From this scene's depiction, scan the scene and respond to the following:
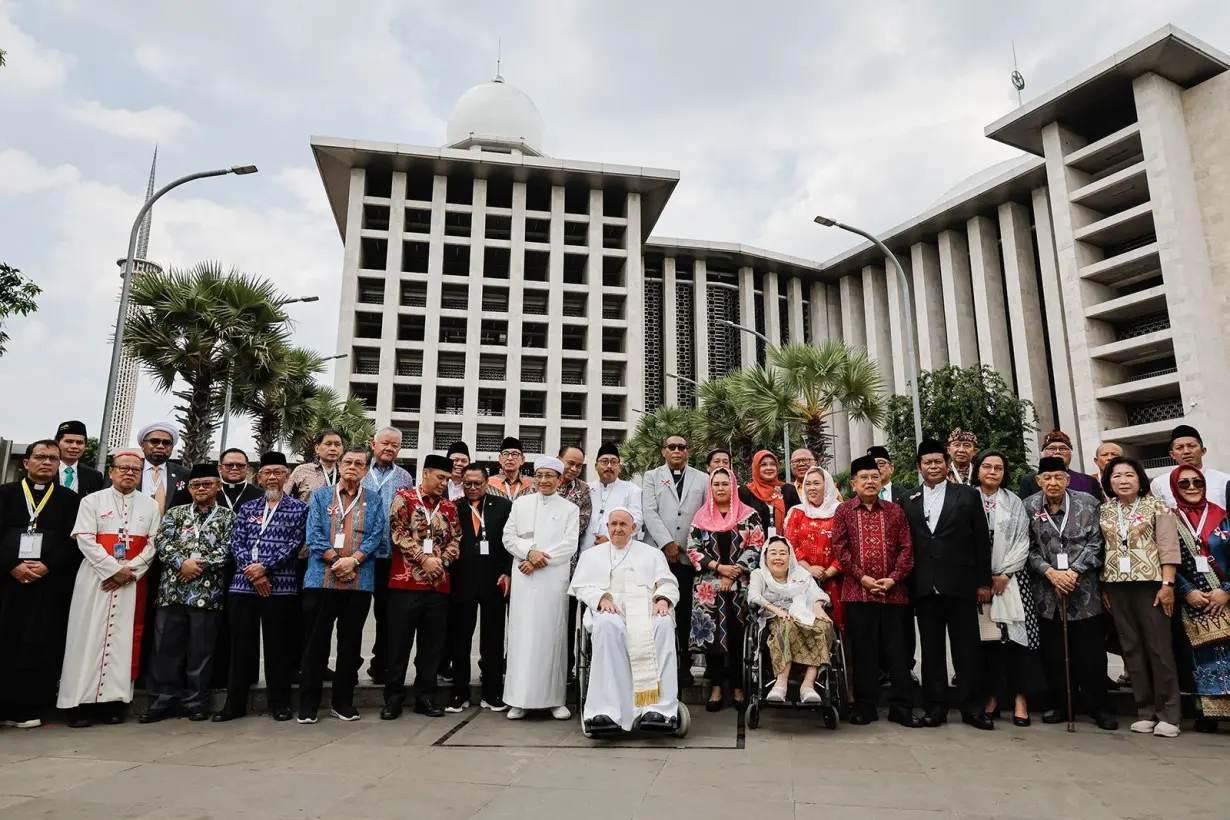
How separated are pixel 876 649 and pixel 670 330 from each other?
143 feet

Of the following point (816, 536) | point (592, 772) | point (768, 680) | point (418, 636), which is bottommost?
point (592, 772)

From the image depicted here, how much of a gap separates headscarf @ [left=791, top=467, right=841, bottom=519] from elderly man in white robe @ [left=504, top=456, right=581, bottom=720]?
2.02 metres

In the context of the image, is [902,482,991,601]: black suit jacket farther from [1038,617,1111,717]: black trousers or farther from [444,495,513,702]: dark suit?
[444,495,513,702]: dark suit

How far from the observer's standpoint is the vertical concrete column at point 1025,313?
38.6 metres

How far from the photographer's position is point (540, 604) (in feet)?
21.1

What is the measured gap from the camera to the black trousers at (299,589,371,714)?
6102mm

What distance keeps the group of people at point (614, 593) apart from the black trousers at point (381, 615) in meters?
0.26

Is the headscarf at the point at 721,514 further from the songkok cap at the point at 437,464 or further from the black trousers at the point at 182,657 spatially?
the black trousers at the point at 182,657

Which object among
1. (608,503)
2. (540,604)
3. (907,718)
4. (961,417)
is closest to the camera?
(907,718)

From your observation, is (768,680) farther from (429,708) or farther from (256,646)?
(256,646)

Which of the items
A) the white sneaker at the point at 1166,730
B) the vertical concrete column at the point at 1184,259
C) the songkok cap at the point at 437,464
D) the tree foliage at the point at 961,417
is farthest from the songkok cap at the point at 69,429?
the vertical concrete column at the point at 1184,259

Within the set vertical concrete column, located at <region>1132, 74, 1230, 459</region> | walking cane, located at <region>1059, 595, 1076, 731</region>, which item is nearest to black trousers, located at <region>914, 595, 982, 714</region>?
walking cane, located at <region>1059, 595, 1076, 731</region>

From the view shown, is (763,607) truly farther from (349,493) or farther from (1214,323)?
(1214,323)

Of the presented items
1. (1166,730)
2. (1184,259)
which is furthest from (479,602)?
(1184,259)
